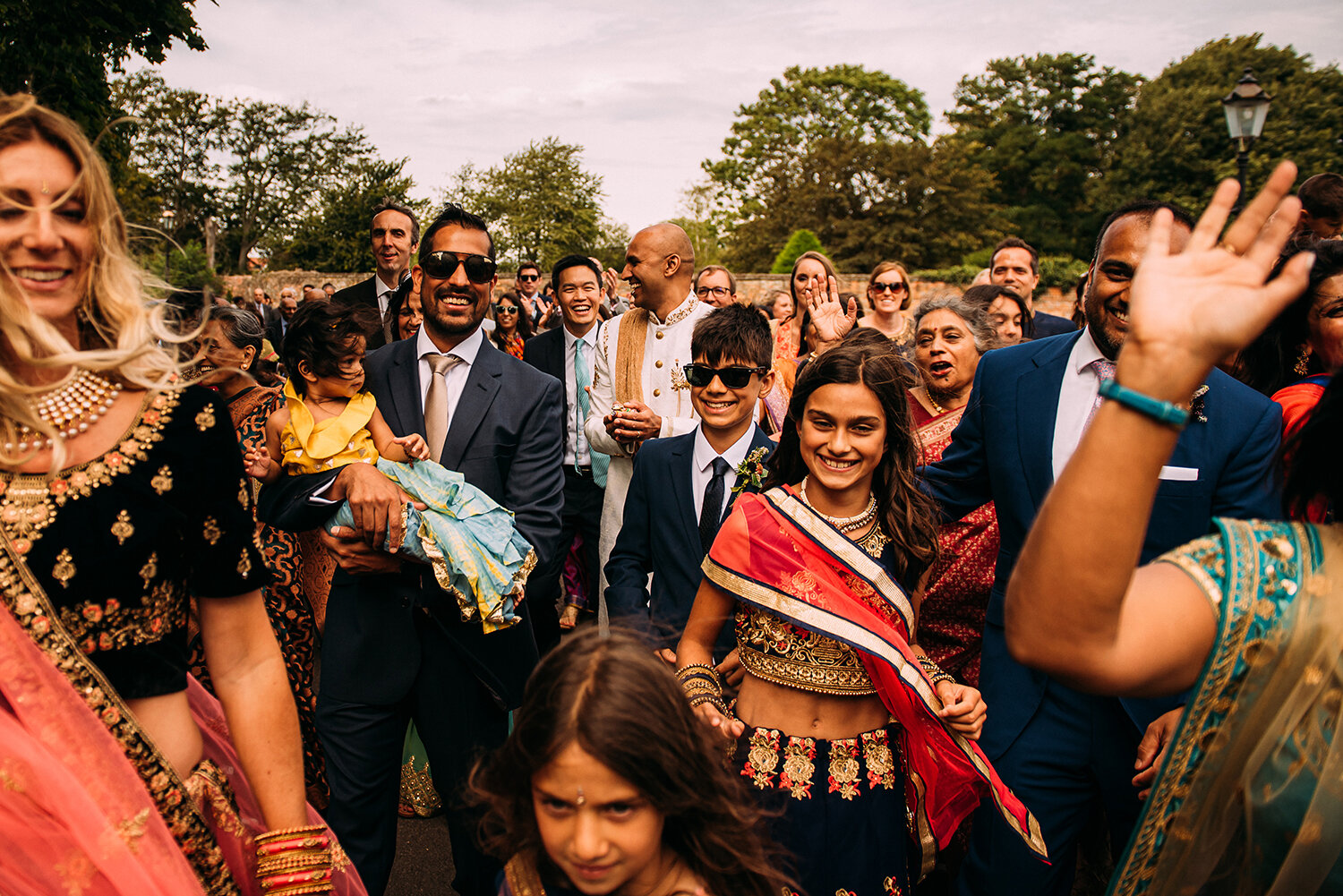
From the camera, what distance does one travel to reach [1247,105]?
31.0 feet

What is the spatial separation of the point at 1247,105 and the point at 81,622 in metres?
11.7

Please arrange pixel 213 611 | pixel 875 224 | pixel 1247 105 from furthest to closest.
Answer: pixel 875 224 < pixel 1247 105 < pixel 213 611

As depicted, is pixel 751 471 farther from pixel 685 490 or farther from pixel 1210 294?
pixel 1210 294

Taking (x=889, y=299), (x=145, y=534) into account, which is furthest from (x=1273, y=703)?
(x=889, y=299)

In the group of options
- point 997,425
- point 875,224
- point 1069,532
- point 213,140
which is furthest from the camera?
point 213,140

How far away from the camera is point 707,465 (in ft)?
9.96

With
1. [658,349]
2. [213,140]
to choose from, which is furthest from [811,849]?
[213,140]

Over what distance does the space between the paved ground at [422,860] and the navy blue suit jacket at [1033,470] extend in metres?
2.25

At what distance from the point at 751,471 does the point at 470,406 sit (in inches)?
39.5

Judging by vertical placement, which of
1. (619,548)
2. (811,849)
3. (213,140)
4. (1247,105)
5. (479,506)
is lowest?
(811,849)

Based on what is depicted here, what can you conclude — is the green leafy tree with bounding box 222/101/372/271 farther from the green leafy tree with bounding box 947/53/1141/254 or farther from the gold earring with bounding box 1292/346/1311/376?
the gold earring with bounding box 1292/346/1311/376

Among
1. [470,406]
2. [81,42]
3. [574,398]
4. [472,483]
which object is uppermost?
[81,42]

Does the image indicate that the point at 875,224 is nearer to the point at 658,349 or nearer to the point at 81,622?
the point at 658,349

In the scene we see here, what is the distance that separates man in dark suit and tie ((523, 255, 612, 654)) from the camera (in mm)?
4758
